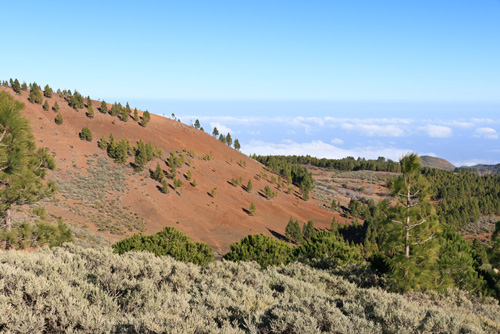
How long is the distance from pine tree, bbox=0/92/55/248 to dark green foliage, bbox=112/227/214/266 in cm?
738

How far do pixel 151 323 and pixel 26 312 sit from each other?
2.38m

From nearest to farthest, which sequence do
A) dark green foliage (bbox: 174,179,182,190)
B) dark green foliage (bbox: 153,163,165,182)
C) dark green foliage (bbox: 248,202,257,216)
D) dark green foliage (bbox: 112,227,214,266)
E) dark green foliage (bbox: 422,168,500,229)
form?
dark green foliage (bbox: 112,227,214,266) < dark green foliage (bbox: 153,163,165,182) < dark green foliage (bbox: 174,179,182,190) < dark green foliage (bbox: 248,202,257,216) < dark green foliage (bbox: 422,168,500,229)

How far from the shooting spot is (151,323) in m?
4.87

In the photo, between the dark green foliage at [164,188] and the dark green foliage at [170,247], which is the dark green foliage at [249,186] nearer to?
the dark green foliage at [164,188]

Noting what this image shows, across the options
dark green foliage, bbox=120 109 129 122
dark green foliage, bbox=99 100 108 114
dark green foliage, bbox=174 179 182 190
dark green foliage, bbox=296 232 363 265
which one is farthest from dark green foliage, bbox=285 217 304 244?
dark green foliage, bbox=99 100 108 114

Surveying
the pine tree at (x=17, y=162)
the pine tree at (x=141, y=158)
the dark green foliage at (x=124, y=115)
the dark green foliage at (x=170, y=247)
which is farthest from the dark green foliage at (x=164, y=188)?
the pine tree at (x=17, y=162)

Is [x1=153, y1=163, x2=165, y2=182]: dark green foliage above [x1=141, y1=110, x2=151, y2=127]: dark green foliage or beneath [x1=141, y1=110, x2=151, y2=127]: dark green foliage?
beneath

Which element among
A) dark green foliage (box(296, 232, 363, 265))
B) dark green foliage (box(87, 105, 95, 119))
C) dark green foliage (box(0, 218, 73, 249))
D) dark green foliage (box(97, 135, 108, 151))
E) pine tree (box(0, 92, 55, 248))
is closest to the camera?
pine tree (box(0, 92, 55, 248))

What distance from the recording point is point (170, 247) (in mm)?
20266

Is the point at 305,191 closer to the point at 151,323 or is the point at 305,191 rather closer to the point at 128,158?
the point at 128,158

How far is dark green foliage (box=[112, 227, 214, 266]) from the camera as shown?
19.7 meters

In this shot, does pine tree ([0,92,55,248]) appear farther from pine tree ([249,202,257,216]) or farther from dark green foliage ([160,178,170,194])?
→ pine tree ([249,202,257,216])

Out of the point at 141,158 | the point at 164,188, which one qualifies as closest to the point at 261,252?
the point at 164,188

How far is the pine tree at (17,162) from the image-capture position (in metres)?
10.9
